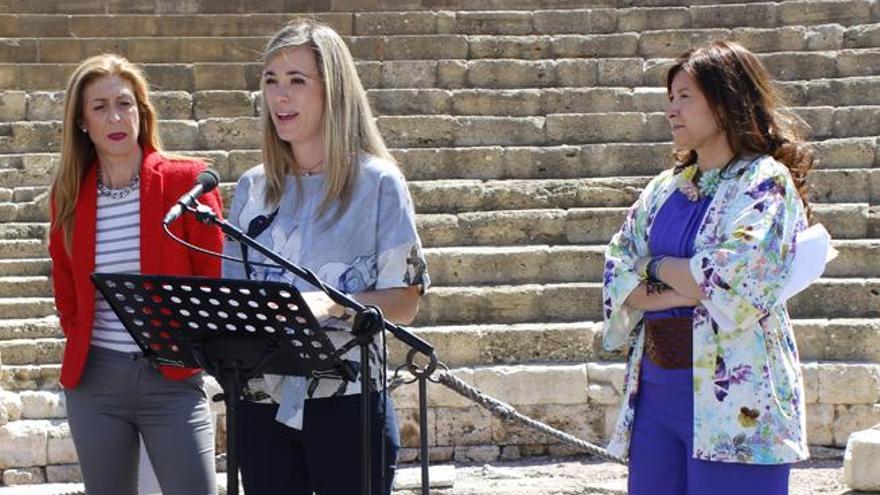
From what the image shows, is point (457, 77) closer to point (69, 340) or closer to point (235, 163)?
point (235, 163)

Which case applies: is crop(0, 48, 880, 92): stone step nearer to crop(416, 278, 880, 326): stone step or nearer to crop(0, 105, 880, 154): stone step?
crop(0, 105, 880, 154): stone step

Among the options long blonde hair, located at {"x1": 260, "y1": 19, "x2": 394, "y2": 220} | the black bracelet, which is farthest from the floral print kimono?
long blonde hair, located at {"x1": 260, "y1": 19, "x2": 394, "y2": 220}

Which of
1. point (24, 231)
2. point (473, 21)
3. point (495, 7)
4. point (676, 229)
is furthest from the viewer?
point (495, 7)

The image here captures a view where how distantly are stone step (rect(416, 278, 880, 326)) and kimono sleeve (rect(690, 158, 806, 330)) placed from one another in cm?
426

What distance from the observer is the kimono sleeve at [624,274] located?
3467mm

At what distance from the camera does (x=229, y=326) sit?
279cm

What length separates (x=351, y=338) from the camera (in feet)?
10.1

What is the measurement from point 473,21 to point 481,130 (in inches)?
91.3

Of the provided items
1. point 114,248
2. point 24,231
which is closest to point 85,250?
point 114,248

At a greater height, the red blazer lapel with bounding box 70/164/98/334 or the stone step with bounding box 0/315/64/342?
the red blazer lapel with bounding box 70/164/98/334

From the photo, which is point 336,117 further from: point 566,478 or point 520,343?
point 520,343

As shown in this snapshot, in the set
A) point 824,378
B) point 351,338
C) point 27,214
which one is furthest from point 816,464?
point 27,214

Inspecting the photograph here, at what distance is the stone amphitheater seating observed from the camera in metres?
6.99

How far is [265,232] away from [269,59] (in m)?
0.42
